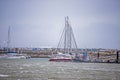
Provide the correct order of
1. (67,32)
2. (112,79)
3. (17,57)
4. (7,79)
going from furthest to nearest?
(17,57), (67,32), (112,79), (7,79)

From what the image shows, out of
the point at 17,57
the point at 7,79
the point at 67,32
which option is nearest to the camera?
the point at 7,79

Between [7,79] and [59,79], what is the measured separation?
959cm

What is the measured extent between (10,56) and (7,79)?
130 m

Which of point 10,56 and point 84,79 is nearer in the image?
point 84,79

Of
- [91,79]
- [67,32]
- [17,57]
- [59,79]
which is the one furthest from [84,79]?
[17,57]

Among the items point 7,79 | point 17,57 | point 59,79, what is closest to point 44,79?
point 59,79

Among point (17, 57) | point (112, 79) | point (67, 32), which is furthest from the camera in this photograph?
point (17, 57)

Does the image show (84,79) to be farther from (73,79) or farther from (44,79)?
(44,79)

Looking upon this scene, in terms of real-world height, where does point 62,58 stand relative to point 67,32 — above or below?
below

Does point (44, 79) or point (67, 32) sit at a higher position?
point (67, 32)

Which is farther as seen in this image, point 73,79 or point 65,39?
point 65,39

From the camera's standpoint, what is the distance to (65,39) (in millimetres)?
139125

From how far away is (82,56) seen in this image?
145625 mm

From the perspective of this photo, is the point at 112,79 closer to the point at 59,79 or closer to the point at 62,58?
the point at 59,79
